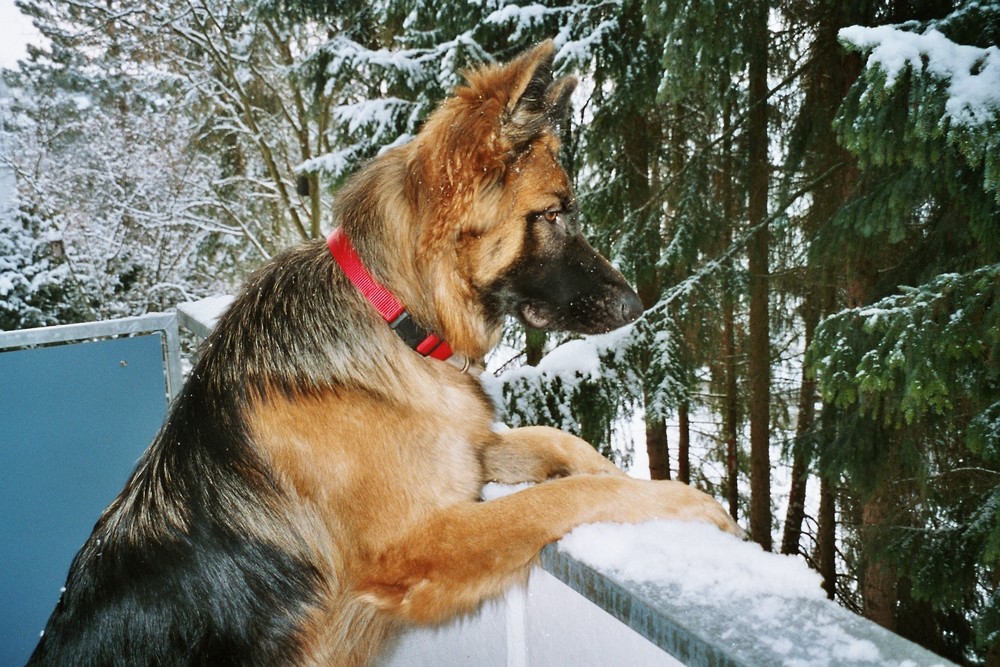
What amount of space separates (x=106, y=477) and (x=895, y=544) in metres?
6.40

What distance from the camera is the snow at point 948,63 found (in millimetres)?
2613

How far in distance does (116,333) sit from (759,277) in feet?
22.6

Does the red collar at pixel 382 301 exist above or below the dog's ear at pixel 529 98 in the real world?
below

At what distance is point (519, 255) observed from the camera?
2498 millimetres

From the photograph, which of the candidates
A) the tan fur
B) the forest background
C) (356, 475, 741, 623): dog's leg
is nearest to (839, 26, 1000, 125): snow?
the forest background

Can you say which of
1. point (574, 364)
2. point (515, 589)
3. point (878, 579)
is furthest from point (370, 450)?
point (878, 579)

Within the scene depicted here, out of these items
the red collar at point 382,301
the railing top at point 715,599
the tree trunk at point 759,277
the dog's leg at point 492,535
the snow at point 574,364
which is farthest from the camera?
the tree trunk at point 759,277

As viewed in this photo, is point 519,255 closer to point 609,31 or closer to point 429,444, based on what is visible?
point 429,444

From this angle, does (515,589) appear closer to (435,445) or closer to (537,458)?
(435,445)

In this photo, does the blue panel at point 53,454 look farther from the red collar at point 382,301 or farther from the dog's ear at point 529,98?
the dog's ear at point 529,98

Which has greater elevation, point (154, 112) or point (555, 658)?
point (154, 112)

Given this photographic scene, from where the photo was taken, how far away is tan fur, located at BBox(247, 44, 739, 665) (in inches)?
72.2

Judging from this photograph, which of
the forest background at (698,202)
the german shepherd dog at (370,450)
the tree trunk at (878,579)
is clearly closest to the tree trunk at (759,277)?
the forest background at (698,202)

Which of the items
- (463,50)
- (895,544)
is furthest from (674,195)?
(895,544)
